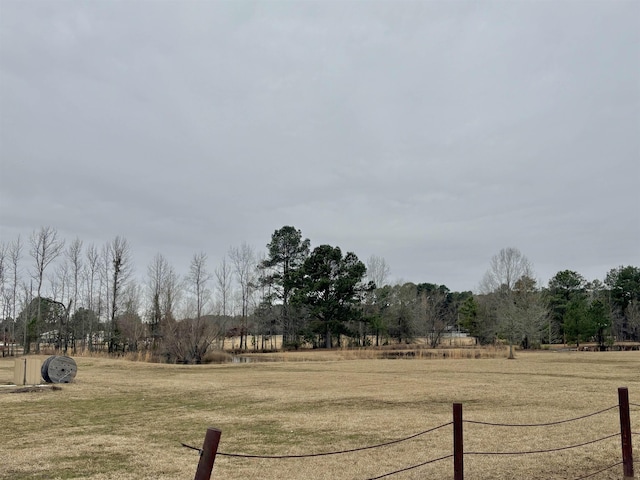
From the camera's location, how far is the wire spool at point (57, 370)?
1892 centimetres

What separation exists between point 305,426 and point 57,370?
476 inches

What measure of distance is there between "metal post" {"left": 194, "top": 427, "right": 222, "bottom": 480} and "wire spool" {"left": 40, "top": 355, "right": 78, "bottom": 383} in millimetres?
18078

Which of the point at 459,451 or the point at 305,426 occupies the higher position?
the point at 459,451

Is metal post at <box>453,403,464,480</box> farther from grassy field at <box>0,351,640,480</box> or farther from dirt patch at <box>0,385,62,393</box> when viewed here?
dirt patch at <box>0,385,62,393</box>

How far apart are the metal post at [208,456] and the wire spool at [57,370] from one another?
18.1m

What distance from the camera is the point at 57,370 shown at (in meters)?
19.2

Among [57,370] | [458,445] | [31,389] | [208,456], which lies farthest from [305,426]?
[57,370]

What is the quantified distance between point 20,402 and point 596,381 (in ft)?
66.5

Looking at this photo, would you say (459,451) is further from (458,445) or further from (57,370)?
(57,370)

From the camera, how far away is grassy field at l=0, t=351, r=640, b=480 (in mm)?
8125

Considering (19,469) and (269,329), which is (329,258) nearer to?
(269,329)

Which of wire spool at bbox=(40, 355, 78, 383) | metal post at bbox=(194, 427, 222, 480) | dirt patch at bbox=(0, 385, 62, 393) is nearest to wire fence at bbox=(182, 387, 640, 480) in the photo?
metal post at bbox=(194, 427, 222, 480)

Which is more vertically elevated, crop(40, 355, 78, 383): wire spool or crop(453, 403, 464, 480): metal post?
crop(453, 403, 464, 480): metal post

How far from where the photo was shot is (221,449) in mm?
9562
